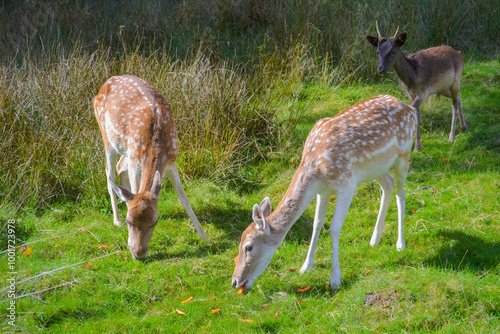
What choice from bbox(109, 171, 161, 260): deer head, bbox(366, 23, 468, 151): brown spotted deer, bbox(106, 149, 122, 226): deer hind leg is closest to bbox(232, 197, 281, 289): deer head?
bbox(109, 171, 161, 260): deer head

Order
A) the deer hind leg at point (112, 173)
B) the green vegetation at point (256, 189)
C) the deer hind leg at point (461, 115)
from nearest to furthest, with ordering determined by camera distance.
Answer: the green vegetation at point (256, 189)
the deer hind leg at point (112, 173)
the deer hind leg at point (461, 115)

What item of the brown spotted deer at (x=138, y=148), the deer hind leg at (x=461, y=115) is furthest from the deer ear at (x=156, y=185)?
the deer hind leg at (x=461, y=115)

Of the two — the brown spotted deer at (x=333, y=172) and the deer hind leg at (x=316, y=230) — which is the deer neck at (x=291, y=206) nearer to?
the brown spotted deer at (x=333, y=172)

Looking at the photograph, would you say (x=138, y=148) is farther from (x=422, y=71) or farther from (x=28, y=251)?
(x=422, y=71)

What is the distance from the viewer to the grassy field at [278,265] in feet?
13.8

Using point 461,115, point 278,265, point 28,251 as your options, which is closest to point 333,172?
point 278,265

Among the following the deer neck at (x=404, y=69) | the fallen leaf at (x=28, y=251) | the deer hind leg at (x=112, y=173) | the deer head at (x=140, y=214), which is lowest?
the fallen leaf at (x=28, y=251)

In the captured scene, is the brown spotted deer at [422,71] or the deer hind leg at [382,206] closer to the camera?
the deer hind leg at [382,206]

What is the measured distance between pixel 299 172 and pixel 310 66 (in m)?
4.96

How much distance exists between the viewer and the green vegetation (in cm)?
441

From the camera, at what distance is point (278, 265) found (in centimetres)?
520

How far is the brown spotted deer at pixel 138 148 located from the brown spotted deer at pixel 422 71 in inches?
136

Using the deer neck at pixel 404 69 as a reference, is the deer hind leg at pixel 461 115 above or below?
below

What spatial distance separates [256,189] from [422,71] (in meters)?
2.97
